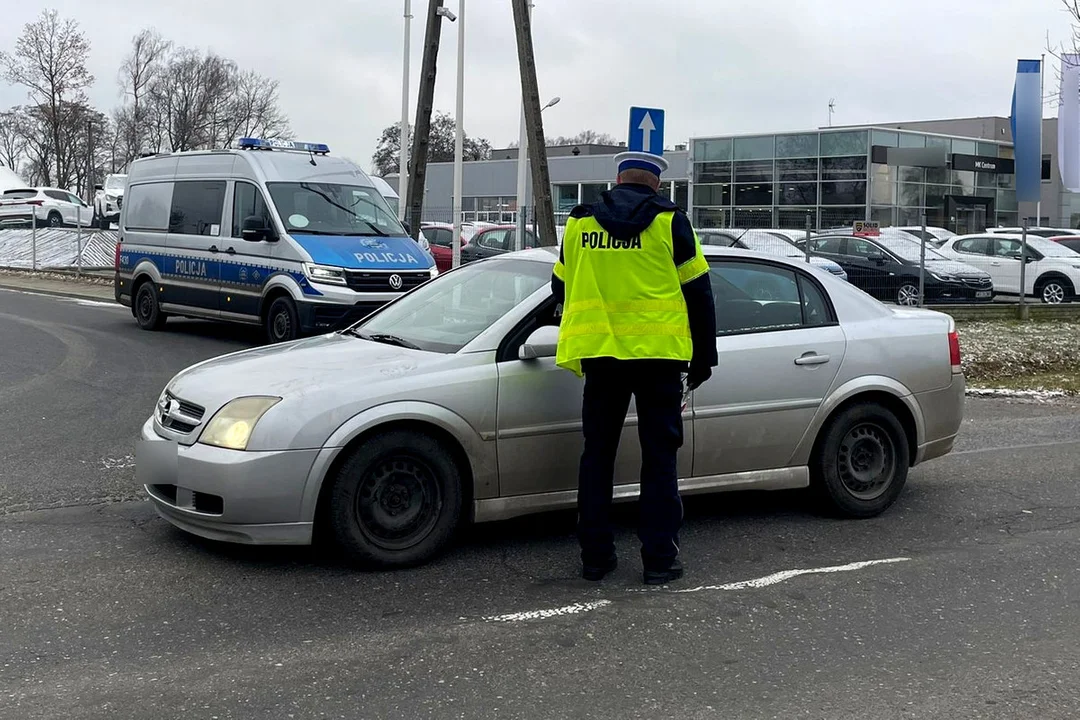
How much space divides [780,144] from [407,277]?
3361 cm

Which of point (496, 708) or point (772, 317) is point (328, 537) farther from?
point (772, 317)

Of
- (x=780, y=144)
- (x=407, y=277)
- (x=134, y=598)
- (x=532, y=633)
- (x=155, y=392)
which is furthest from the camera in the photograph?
(x=780, y=144)

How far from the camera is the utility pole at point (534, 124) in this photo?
632 inches

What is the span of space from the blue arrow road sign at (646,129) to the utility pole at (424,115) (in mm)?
6652

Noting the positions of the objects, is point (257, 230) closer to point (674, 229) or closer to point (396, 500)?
point (396, 500)

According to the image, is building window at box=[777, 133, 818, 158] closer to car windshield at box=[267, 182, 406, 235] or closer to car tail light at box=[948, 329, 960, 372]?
car windshield at box=[267, 182, 406, 235]

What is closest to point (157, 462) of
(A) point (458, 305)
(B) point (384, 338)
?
(B) point (384, 338)

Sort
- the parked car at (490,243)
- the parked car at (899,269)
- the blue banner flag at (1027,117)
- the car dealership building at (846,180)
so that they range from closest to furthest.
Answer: the parked car at (899,269) < the blue banner flag at (1027,117) < the parked car at (490,243) < the car dealership building at (846,180)

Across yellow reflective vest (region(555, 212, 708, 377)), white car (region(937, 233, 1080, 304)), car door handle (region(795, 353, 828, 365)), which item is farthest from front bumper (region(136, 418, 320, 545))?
white car (region(937, 233, 1080, 304))

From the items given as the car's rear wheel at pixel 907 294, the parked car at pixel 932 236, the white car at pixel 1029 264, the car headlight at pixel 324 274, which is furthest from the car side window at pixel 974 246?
the car headlight at pixel 324 274

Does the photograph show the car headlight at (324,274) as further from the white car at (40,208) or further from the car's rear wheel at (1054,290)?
the white car at (40,208)

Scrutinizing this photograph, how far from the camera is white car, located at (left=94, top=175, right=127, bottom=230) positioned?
1529 inches

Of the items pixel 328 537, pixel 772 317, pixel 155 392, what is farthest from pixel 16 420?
pixel 772 317

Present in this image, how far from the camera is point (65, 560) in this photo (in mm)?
5348
